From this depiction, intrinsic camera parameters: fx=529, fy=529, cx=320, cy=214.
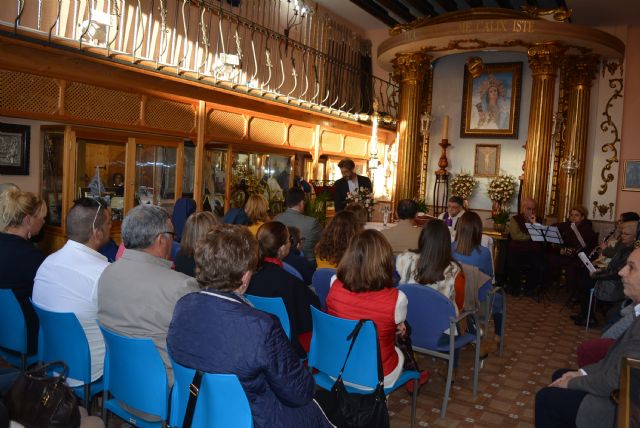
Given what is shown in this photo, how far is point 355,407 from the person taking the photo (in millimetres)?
2488

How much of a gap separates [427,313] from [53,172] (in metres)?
4.20

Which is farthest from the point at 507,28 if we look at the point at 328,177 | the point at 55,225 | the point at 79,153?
the point at 55,225

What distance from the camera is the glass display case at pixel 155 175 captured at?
617cm

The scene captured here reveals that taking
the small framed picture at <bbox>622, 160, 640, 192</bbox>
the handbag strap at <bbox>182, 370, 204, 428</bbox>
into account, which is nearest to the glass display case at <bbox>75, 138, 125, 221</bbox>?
the handbag strap at <bbox>182, 370, 204, 428</bbox>

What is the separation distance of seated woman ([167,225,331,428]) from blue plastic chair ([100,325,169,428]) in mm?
250

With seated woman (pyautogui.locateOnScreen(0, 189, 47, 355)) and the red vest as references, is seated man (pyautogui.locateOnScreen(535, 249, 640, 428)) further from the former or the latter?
seated woman (pyautogui.locateOnScreen(0, 189, 47, 355))

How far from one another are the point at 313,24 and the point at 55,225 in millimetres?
7068

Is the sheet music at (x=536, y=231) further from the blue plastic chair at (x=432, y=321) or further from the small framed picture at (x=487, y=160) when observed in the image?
the blue plastic chair at (x=432, y=321)

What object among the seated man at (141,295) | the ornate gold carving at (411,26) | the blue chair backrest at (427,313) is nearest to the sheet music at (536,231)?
the ornate gold carving at (411,26)

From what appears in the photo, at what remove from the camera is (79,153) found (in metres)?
5.50

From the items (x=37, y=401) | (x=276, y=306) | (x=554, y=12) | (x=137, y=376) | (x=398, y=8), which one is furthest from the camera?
(x=398, y=8)

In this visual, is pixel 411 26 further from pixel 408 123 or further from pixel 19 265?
pixel 19 265

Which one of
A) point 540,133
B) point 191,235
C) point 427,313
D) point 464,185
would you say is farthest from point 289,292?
point 464,185

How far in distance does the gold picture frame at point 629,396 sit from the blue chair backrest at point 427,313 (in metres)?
1.42
